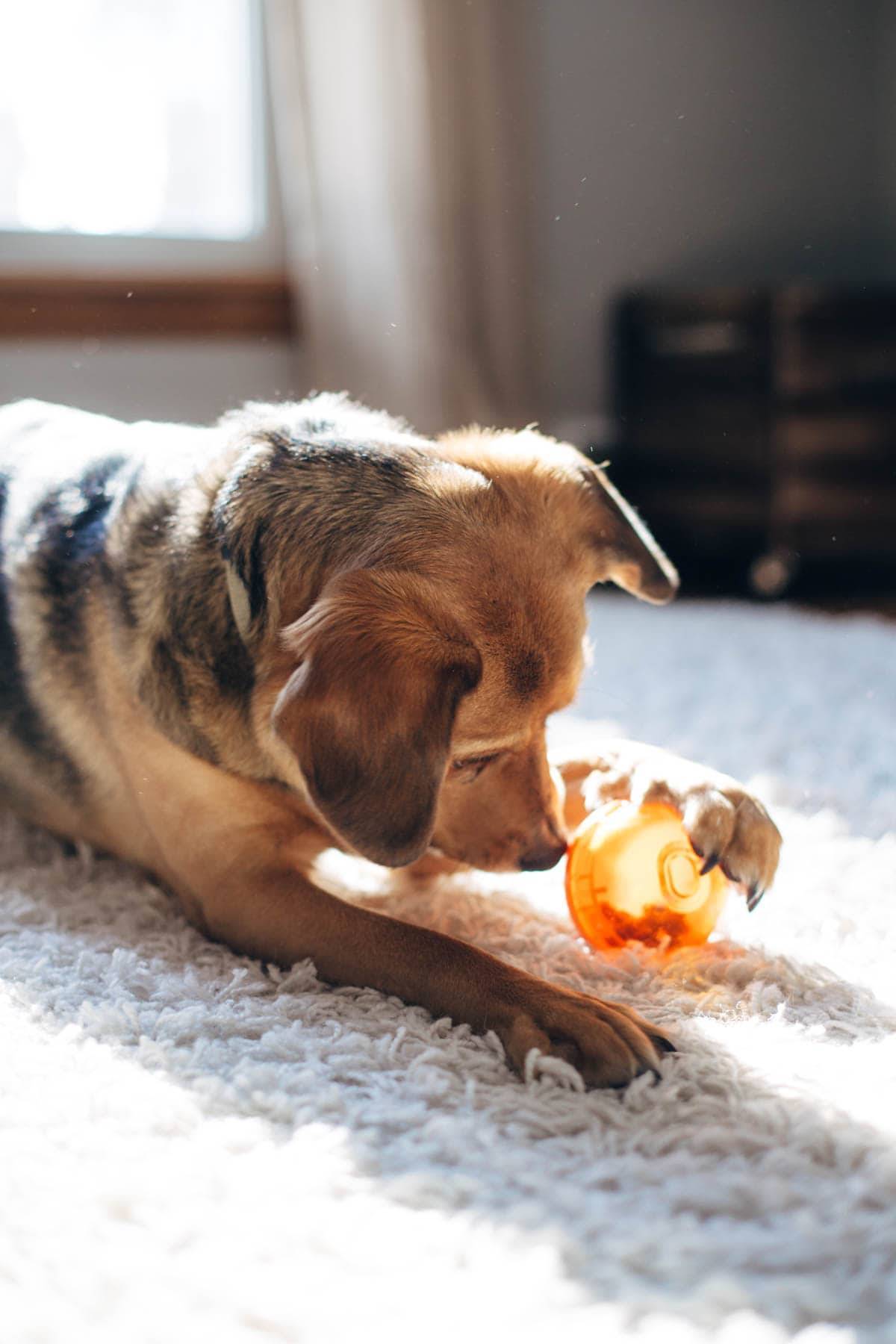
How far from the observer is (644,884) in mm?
1502

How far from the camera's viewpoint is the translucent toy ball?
1495 mm

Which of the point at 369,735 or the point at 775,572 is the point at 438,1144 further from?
the point at 775,572

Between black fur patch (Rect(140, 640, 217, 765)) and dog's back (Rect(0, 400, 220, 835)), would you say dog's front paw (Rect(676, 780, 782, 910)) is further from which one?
dog's back (Rect(0, 400, 220, 835))

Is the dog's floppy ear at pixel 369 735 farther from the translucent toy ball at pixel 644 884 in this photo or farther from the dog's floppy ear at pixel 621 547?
the dog's floppy ear at pixel 621 547

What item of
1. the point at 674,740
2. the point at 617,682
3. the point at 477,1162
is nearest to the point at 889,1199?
the point at 477,1162

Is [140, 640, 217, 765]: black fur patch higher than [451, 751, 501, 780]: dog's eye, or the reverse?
[140, 640, 217, 765]: black fur patch

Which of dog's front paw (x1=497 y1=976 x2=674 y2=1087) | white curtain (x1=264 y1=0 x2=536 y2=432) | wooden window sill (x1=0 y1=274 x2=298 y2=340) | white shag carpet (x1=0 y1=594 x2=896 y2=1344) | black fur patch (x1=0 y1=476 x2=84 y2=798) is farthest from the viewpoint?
white curtain (x1=264 y1=0 x2=536 y2=432)

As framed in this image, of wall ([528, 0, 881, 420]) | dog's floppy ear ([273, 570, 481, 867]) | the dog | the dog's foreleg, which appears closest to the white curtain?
wall ([528, 0, 881, 420])

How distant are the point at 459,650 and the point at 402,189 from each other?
352 centimetres

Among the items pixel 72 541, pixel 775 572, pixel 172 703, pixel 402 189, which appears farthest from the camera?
pixel 402 189

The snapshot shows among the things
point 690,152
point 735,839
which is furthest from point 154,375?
point 735,839

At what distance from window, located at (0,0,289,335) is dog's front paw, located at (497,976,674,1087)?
3443 millimetres

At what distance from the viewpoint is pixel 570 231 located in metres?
5.04

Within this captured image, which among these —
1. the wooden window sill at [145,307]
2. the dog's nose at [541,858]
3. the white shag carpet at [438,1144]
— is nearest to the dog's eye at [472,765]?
the dog's nose at [541,858]
